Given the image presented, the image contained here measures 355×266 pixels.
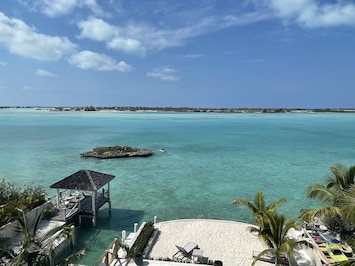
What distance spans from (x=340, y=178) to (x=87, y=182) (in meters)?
13.0

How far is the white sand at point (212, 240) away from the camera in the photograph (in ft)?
40.7

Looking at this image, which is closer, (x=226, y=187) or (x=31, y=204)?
(x=31, y=204)

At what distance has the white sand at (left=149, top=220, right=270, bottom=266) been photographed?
→ 12.4 meters

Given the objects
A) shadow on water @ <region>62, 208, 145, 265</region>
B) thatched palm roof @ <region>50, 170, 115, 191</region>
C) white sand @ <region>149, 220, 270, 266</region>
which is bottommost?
shadow on water @ <region>62, 208, 145, 265</region>

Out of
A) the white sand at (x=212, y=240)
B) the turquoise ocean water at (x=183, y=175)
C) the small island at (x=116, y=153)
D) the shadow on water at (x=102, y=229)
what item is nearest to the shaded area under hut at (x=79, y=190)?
the shadow on water at (x=102, y=229)

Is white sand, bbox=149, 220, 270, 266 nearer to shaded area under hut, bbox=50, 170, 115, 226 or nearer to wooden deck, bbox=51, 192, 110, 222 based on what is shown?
shaded area under hut, bbox=50, 170, 115, 226

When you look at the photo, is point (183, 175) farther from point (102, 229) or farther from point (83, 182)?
point (83, 182)

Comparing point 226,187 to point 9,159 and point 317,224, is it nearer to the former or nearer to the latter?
point 317,224

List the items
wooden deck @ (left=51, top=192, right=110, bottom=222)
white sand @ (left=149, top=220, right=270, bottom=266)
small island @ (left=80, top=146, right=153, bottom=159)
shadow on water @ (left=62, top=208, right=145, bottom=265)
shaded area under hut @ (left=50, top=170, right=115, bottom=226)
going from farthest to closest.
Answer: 1. small island @ (left=80, top=146, right=153, bottom=159)
2. shaded area under hut @ (left=50, top=170, right=115, bottom=226)
3. wooden deck @ (left=51, top=192, right=110, bottom=222)
4. shadow on water @ (left=62, top=208, right=145, bottom=265)
5. white sand @ (left=149, top=220, right=270, bottom=266)

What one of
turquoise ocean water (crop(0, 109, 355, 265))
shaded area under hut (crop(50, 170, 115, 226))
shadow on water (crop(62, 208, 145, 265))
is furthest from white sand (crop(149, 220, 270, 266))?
shaded area under hut (crop(50, 170, 115, 226))

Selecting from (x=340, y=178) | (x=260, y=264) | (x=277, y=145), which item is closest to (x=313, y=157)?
(x=277, y=145)

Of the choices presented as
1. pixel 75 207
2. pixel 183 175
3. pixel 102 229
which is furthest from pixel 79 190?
pixel 183 175

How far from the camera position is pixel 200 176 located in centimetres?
2795

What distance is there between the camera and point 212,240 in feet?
45.1
